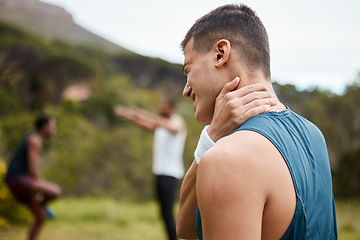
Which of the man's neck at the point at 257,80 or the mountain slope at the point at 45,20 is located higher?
the man's neck at the point at 257,80

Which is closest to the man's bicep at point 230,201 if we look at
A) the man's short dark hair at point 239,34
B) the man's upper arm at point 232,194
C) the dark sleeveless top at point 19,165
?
the man's upper arm at point 232,194

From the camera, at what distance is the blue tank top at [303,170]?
111cm

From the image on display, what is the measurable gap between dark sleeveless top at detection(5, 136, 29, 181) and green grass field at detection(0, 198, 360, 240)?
1.51m

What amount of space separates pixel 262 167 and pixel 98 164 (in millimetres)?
11480

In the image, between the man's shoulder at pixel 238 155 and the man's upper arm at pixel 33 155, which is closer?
the man's shoulder at pixel 238 155

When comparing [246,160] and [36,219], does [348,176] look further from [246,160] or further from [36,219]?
[246,160]

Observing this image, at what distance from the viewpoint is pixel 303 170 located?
1155 millimetres

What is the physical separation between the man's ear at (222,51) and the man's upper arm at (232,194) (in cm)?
37

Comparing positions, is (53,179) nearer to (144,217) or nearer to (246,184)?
(144,217)

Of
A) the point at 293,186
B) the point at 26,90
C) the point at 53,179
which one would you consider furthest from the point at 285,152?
the point at 26,90

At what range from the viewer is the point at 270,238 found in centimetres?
109

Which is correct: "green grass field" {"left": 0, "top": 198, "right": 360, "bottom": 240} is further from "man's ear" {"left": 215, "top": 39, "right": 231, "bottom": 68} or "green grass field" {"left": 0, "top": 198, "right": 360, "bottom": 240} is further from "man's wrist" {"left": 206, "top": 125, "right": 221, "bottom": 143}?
"man's ear" {"left": 215, "top": 39, "right": 231, "bottom": 68}

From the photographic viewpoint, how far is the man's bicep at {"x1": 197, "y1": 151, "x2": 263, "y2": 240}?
985 millimetres

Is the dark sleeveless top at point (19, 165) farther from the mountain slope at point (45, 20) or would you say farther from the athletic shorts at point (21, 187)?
the mountain slope at point (45, 20)
